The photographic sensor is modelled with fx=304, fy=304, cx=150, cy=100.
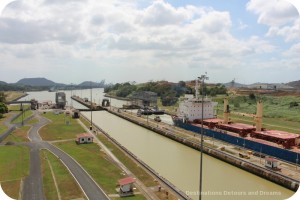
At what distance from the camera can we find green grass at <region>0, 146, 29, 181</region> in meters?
20.5

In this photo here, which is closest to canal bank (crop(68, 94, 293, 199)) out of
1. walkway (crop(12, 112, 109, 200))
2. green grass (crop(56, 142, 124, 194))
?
green grass (crop(56, 142, 124, 194))

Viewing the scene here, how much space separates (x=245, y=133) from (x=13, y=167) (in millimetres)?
22859

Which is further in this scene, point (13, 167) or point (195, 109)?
point (195, 109)

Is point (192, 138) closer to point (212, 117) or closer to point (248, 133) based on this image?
point (248, 133)

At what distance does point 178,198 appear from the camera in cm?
1708

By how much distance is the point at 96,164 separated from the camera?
76.4 ft

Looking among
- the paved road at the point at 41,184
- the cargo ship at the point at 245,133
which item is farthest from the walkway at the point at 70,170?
the cargo ship at the point at 245,133

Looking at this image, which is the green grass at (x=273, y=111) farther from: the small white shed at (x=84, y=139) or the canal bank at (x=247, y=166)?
the small white shed at (x=84, y=139)

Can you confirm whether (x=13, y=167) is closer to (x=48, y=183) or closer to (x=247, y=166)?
(x=48, y=183)

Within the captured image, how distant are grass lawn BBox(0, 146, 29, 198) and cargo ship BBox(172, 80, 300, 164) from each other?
13621 mm

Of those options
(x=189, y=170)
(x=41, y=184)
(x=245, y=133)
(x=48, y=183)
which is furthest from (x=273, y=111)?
(x=41, y=184)

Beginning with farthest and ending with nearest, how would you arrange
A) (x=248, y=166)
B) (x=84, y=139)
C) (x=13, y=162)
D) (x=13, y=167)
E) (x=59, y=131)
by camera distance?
(x=59, y=131) → (x=84, y=139) → (x=248, y=166) → (x=13, y=162) → (x=13, y=167)

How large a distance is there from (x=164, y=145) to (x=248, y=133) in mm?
9371

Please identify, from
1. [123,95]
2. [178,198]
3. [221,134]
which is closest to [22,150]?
[178,198]
